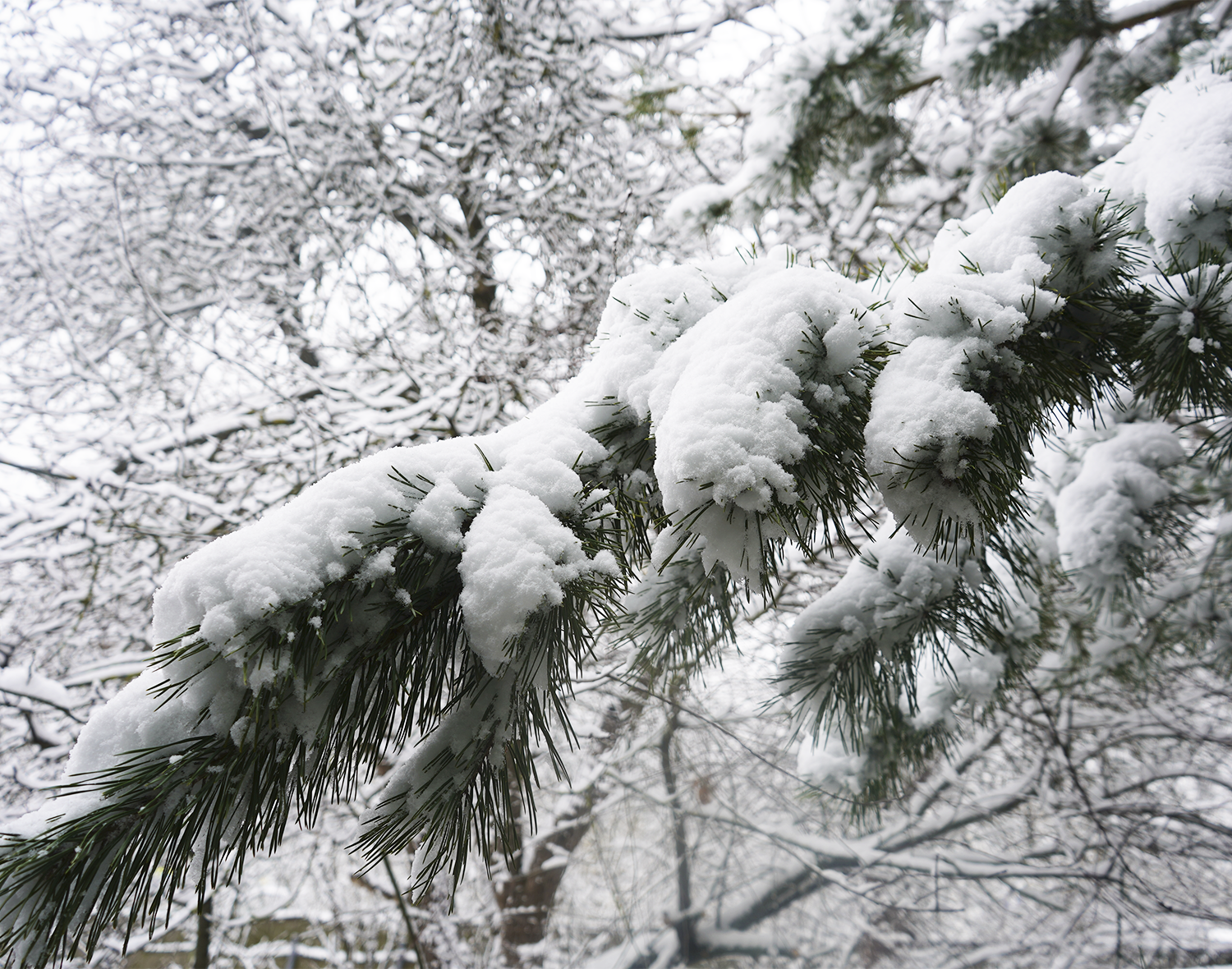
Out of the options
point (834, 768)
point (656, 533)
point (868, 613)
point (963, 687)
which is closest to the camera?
point (656, 533)

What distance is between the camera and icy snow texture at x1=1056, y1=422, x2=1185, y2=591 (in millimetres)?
1645

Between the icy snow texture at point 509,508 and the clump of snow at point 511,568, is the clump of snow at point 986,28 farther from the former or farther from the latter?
the clump of snow at point 511,568

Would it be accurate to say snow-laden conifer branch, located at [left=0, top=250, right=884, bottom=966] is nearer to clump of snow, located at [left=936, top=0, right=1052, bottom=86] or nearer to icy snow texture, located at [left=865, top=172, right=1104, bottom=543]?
icy snow texture, located at [left=865, top=172, right=1104, bottom=543]

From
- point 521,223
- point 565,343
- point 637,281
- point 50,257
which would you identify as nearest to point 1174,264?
point 637,281

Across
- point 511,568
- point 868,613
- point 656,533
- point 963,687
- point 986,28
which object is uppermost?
point 986,28

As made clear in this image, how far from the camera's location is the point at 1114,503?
5.44ft

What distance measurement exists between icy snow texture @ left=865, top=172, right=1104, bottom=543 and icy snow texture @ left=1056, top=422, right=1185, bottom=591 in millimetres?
1228

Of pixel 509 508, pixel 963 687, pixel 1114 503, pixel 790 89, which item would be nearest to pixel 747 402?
pixel 509 508

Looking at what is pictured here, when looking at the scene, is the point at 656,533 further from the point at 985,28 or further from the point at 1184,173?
the point at 985,28

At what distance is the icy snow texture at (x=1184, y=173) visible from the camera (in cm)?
86

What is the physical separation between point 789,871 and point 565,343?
133 inches

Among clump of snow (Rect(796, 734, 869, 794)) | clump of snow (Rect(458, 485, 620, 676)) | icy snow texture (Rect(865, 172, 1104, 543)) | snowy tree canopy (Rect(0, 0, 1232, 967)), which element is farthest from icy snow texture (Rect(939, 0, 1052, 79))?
clump of snow (Rect(458, 485, 620, 676))

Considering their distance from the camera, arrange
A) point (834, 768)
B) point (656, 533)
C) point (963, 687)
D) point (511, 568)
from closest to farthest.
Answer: point (511, 568) → point (656, 533) → point (963, 687) → point (834, 768)

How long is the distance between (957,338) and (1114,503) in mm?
1432
